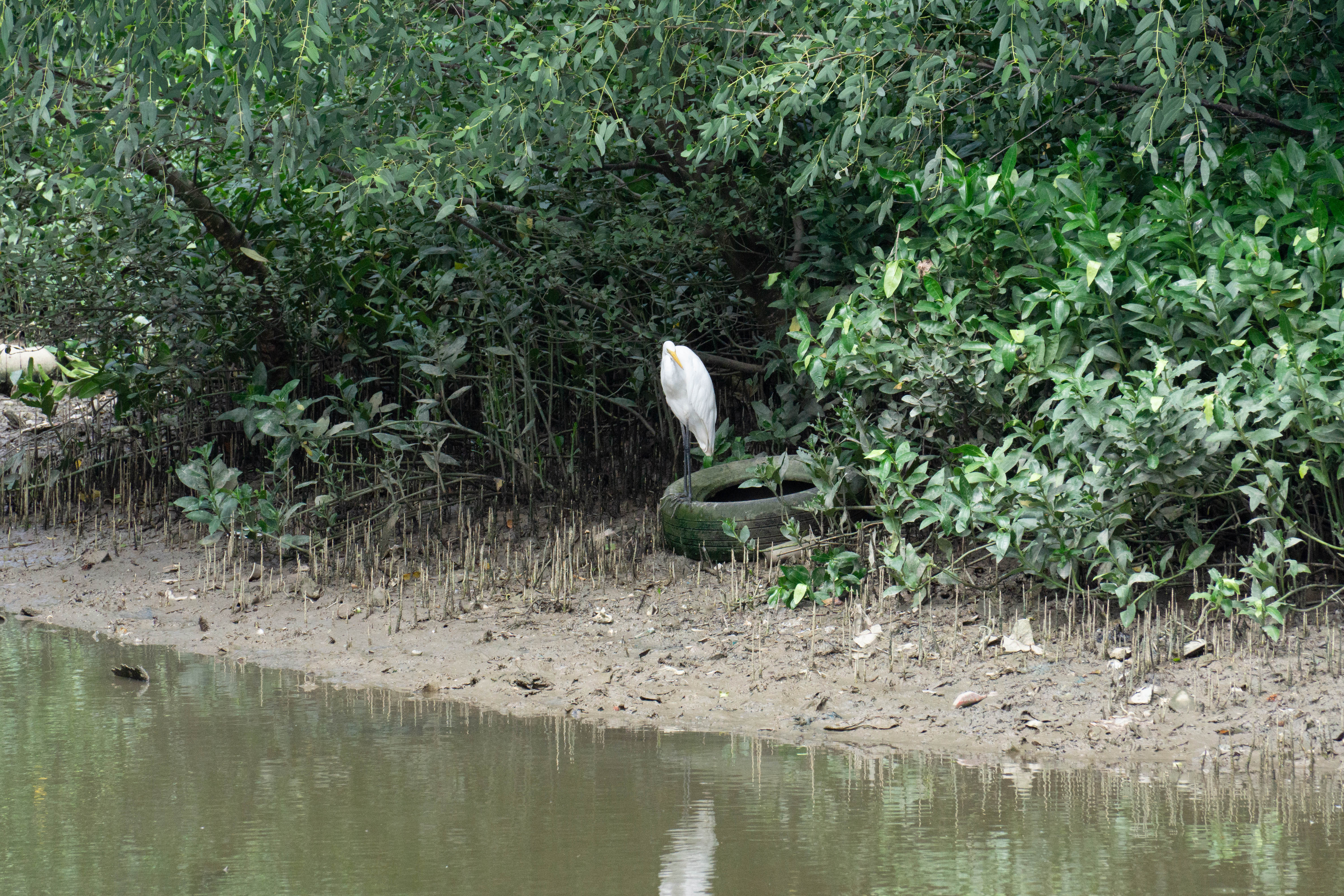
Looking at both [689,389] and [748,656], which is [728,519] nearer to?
[689,389]

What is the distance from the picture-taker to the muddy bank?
15.0 feet

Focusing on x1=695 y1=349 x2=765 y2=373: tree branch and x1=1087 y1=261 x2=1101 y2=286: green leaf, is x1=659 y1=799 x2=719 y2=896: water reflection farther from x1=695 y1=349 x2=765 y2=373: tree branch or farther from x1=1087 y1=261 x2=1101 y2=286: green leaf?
x1=695 y1=349 x2=765 y2=373: tree branch

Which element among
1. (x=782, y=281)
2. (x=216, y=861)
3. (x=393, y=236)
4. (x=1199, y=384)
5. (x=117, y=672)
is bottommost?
(x=216, y=861)

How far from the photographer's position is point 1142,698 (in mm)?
4699

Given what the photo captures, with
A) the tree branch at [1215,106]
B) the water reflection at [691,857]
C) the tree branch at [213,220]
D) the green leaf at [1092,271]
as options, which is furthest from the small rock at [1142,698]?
the tree branch at [213,220]

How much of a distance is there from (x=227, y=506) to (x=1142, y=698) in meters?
4.97

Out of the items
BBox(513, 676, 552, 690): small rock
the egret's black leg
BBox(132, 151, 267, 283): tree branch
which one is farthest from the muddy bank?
BBox(132, 151, 267, 283): tree branch

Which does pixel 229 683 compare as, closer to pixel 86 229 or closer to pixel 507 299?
pixel 507 299

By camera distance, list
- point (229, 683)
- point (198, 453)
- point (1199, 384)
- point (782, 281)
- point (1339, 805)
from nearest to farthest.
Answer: point (1339, 805) < point (1199, 384) < point (229, 683) < point (782, 281) < point (198, 453)

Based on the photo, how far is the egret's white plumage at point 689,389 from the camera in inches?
271

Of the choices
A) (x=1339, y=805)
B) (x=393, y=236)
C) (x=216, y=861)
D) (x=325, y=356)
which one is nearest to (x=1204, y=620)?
(x=1339, y=805)

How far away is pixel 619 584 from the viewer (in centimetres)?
675

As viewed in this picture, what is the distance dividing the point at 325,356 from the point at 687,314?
269 centimetres

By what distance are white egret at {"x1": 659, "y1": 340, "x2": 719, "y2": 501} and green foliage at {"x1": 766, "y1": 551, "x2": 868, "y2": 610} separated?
3.50 ft
